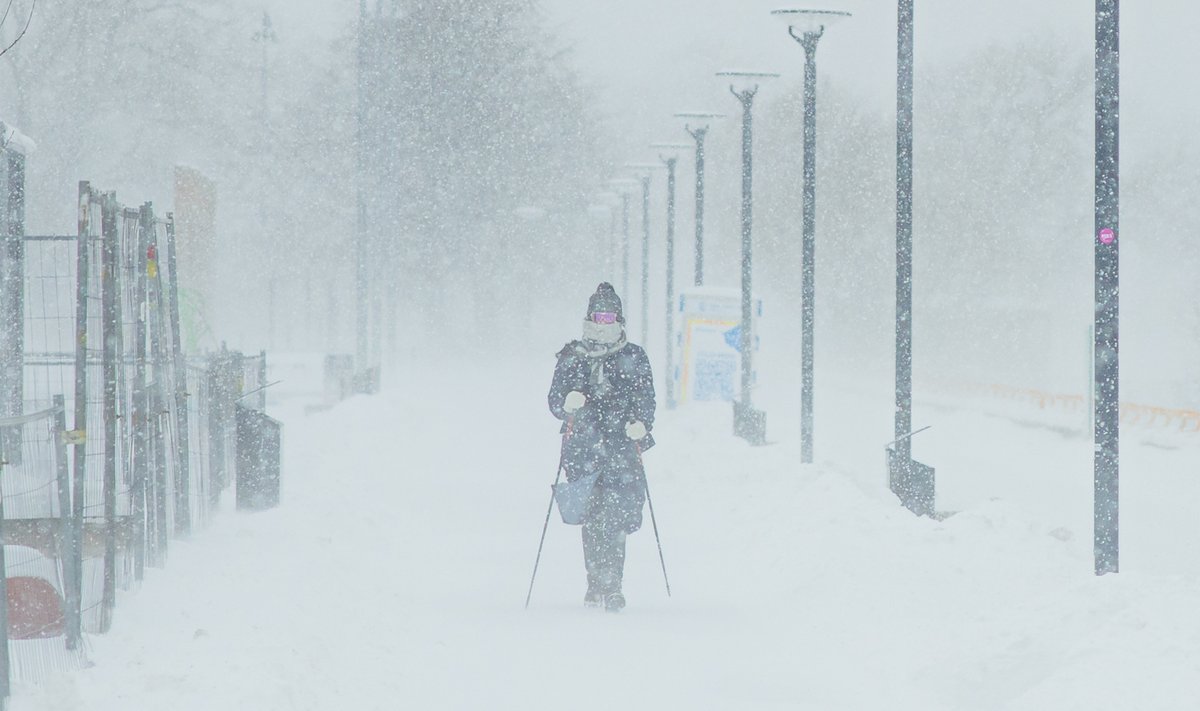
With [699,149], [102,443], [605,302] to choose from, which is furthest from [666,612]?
[699,149]

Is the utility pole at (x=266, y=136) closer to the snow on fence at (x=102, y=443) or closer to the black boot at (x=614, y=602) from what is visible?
the snow on fence at (x=102, y=443)

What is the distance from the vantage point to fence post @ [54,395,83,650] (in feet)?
21.0

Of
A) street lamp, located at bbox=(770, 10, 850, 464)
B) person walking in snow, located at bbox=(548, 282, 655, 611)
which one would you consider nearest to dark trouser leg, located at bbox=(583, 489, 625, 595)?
person walking in snow, located at bbox=(548, 282, 655, 611)

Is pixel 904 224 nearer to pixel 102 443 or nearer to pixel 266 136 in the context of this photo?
pixel 102 443

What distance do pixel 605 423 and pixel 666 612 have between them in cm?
113

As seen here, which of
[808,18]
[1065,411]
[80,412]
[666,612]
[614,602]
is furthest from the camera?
[1065,411]

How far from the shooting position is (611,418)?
9203 millimetres

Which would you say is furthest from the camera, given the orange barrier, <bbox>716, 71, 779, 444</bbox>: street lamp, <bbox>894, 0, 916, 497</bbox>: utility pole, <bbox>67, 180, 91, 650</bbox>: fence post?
the orange barrier

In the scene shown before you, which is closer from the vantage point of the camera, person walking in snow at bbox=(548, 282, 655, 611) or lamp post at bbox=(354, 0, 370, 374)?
person walking in snow at bbox=(548, 282, 655, 611)

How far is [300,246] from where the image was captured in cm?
5703

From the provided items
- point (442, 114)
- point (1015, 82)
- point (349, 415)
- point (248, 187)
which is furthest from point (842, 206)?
point (349, 415)

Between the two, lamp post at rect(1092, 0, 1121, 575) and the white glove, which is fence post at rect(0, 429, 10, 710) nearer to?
the white glove

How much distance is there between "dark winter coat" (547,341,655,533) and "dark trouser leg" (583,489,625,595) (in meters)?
0.05

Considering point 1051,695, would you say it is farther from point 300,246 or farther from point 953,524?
point 300,246
